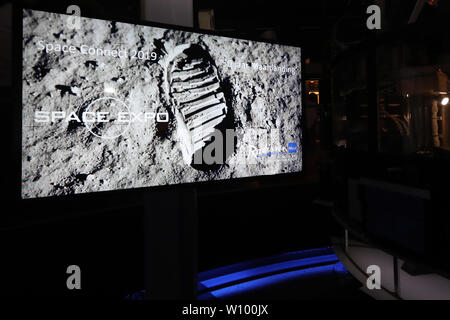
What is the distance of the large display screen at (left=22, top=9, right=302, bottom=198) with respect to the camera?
1.24m

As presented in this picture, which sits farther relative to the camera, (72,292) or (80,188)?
(72,292)

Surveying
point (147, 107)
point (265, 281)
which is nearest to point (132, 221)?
point (147, 107)

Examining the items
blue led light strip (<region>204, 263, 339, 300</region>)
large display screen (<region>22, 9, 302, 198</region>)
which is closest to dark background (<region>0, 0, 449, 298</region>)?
large display screen (<region>22, 9, 302, 198</region>)

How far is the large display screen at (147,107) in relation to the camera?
1235 mm

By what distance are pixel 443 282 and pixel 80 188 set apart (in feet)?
5.39

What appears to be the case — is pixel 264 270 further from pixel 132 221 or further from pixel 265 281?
pixel 132 221

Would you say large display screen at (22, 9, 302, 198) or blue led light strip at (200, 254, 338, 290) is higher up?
large display screen at (22, 9, 302, 198)

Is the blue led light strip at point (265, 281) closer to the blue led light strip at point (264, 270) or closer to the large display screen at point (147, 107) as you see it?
the blue led light strip at point (264, 270)

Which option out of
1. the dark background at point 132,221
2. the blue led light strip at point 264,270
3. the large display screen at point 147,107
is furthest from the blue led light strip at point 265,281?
the large display screen at point 147,107

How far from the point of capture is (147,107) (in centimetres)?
146

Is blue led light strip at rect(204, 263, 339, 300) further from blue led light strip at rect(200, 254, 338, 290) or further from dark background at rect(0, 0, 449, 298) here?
dark background at rect(0, 0, 449, 298)

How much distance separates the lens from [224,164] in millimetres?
1685
